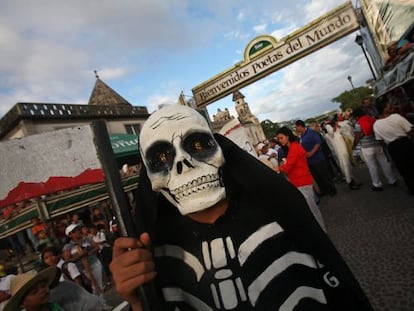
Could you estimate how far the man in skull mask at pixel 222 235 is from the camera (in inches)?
46.9

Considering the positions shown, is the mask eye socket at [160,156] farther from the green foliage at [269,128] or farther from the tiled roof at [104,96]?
the green foliage at [269,128]

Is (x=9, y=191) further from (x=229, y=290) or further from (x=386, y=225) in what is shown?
(x=386, y=225)

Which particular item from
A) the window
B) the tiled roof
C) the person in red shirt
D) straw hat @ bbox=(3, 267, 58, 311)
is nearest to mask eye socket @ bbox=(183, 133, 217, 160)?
straw hat @ bbox=(3, 267, 58, 311)

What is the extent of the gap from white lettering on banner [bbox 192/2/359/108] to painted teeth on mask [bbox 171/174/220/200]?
7.65m

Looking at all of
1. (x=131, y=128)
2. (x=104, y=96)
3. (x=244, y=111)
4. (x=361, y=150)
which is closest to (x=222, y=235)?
(x=361, y=150)

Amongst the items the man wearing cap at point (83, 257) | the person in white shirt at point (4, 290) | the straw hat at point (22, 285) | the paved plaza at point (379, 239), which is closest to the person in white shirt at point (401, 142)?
the paved plaza at point (379, 239)

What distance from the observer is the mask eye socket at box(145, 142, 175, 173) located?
1374mm

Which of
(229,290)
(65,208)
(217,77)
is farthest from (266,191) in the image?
(217,77)

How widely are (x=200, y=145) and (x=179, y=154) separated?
13cm

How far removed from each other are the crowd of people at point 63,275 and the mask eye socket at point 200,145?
2299mm

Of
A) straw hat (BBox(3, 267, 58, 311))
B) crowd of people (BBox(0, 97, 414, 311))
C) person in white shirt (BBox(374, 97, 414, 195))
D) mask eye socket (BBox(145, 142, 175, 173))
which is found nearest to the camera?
crowd of people (BBox(0, 97, 414, 311))

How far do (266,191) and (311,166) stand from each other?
6.01m

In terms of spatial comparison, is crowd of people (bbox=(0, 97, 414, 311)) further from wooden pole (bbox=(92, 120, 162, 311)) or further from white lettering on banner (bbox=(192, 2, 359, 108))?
white lettering on banner (bbox=(192, 2, 359, 108))

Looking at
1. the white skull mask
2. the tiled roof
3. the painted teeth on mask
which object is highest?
the tiled roof
